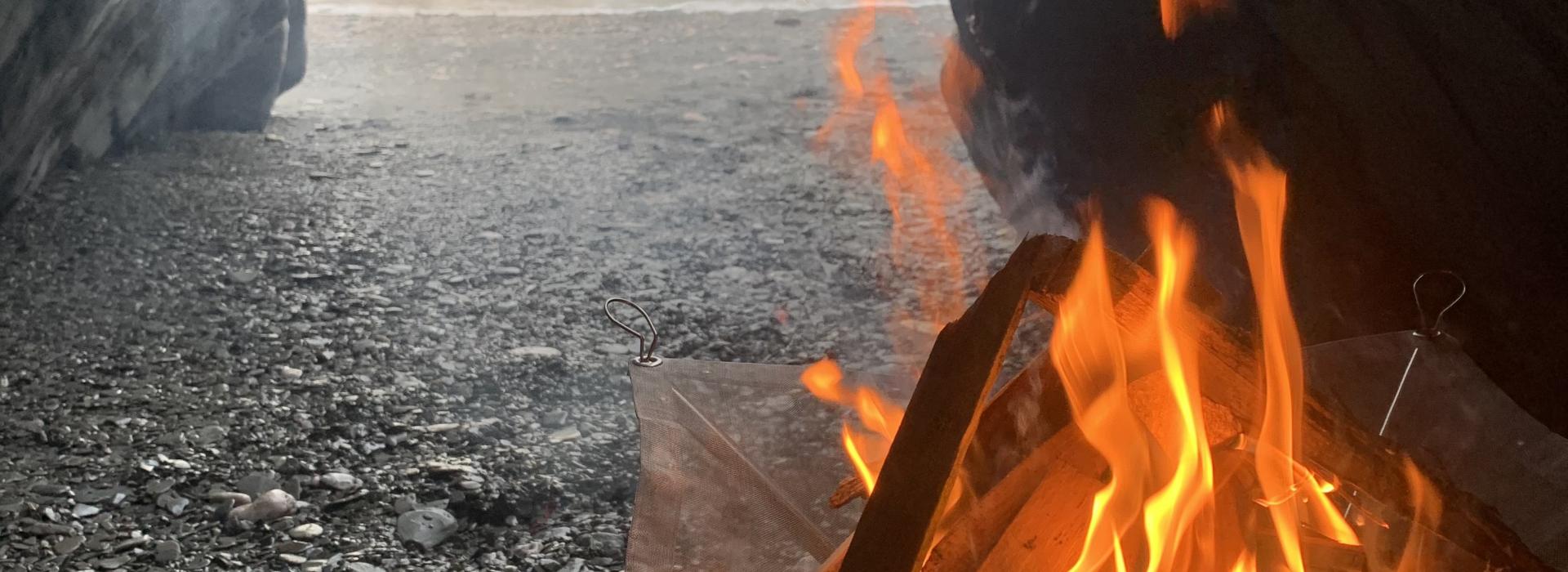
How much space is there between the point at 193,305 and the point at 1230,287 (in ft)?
9.39

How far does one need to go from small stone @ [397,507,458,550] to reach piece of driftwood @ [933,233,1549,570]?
1206mm

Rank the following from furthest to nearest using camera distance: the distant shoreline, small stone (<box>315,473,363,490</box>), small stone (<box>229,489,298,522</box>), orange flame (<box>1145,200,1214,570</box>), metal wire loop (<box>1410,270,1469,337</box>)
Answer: the distant shoreline → small stone (<box>315,473,363,490</box>) → small stone (<box>229,489,298,522</box>) → metal wire loop (<box>1410,270,1469,337</box>) → orange flame (<box>1145,200,1214,570</box>)

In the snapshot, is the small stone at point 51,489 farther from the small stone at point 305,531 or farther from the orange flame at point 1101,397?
the orange flame at point 1101,397

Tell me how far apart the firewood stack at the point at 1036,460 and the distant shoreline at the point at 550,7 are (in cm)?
648

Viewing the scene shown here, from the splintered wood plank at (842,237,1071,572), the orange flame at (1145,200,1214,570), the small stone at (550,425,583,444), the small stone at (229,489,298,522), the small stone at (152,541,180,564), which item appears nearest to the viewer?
the splintered wood plank at (842,237,1071,572)

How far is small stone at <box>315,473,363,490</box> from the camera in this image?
2.40 meters

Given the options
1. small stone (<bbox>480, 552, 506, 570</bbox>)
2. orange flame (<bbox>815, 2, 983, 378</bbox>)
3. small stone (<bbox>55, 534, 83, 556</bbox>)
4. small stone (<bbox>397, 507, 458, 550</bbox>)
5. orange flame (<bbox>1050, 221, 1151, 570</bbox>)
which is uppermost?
orange flame (<bbox>1050, 221, 1151, 570</bbox>)

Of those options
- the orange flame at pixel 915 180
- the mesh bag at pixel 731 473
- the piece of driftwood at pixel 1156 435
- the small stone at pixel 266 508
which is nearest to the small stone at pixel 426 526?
the small stone at pixel 266 508

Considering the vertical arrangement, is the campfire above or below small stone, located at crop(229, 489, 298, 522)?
above

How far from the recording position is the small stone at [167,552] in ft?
7.07

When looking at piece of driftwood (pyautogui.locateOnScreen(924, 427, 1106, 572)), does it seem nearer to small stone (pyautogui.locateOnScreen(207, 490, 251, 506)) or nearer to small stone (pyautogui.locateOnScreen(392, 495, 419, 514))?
small stone (pyautogui.locateOnScreen(392, 495, 419, 514))

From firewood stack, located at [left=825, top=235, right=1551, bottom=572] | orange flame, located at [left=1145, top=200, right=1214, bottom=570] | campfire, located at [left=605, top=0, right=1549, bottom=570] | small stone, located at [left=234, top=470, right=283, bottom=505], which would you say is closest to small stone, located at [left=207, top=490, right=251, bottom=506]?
small stone, located at [left=234, top=470, right=283, bottom=505]

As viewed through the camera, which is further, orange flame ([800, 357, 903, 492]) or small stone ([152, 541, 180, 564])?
small stone ([152, 541, 180, 564])

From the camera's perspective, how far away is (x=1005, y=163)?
12.7 ft
